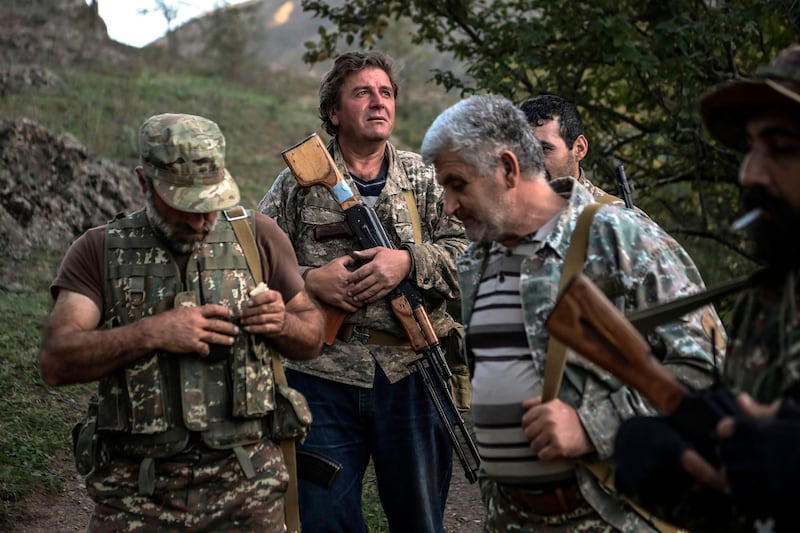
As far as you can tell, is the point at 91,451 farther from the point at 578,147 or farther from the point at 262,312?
the point at 578,147

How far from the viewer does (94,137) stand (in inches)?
604

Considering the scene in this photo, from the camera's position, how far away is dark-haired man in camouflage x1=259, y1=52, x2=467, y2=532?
4.46 metres

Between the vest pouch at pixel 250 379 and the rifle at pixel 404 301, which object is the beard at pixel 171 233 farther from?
the rifle at pixel 404 301

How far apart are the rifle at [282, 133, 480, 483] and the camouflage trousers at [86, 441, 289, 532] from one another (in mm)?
1116

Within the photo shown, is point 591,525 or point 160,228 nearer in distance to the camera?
point 591,525

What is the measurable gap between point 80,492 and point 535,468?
13.6 feet

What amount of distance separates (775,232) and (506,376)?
1167mm

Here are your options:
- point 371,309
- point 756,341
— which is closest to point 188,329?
point 371,309

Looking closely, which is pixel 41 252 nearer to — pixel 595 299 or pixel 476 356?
pixel 476 356

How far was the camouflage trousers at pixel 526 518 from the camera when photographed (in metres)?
3.05

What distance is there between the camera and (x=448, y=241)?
472 centimetres

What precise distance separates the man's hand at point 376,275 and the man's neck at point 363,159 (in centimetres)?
44

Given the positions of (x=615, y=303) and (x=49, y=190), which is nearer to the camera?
(x=615, y=303)

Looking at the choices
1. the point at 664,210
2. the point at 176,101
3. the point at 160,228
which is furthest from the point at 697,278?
the point at 176,101
